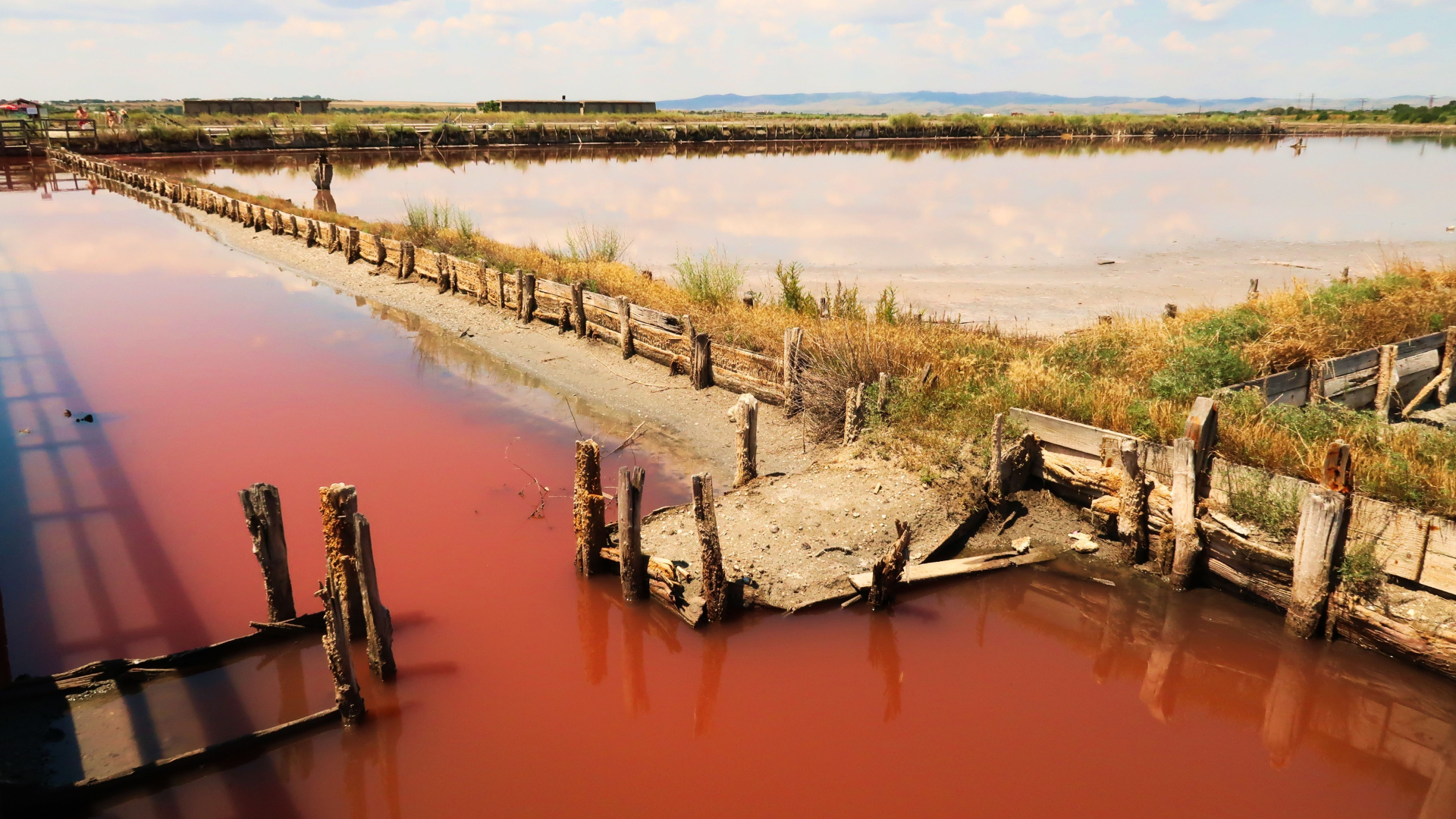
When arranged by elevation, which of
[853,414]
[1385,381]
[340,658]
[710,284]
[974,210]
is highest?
[974,210]

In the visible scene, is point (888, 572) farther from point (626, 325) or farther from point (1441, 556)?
point (626, 325)

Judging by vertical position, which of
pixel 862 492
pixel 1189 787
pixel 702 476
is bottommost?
pixel 1189 787

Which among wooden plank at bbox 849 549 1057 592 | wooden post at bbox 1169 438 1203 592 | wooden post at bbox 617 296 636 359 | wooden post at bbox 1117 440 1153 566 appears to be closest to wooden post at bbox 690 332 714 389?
wooden post at bbox 617 296 636 359

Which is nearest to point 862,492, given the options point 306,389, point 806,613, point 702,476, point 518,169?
point 806,613

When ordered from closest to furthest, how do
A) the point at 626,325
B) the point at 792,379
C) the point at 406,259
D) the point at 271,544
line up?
the point at 271,544, the point at 792,379, the point at 626,325, the point at 406,259

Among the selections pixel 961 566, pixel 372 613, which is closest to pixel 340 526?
pixel 372 613

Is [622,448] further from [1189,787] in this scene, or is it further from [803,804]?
[1189,787]

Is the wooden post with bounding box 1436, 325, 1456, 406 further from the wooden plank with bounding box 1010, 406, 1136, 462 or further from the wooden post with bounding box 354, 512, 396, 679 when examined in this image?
the wooden post with bounding box 354, 512, 396, 679

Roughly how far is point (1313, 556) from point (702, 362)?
765cm

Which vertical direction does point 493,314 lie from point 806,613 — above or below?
above

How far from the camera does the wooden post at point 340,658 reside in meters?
6.00

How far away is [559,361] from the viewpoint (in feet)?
47.0

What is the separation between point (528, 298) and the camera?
52.5ft

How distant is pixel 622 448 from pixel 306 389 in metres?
5.64
